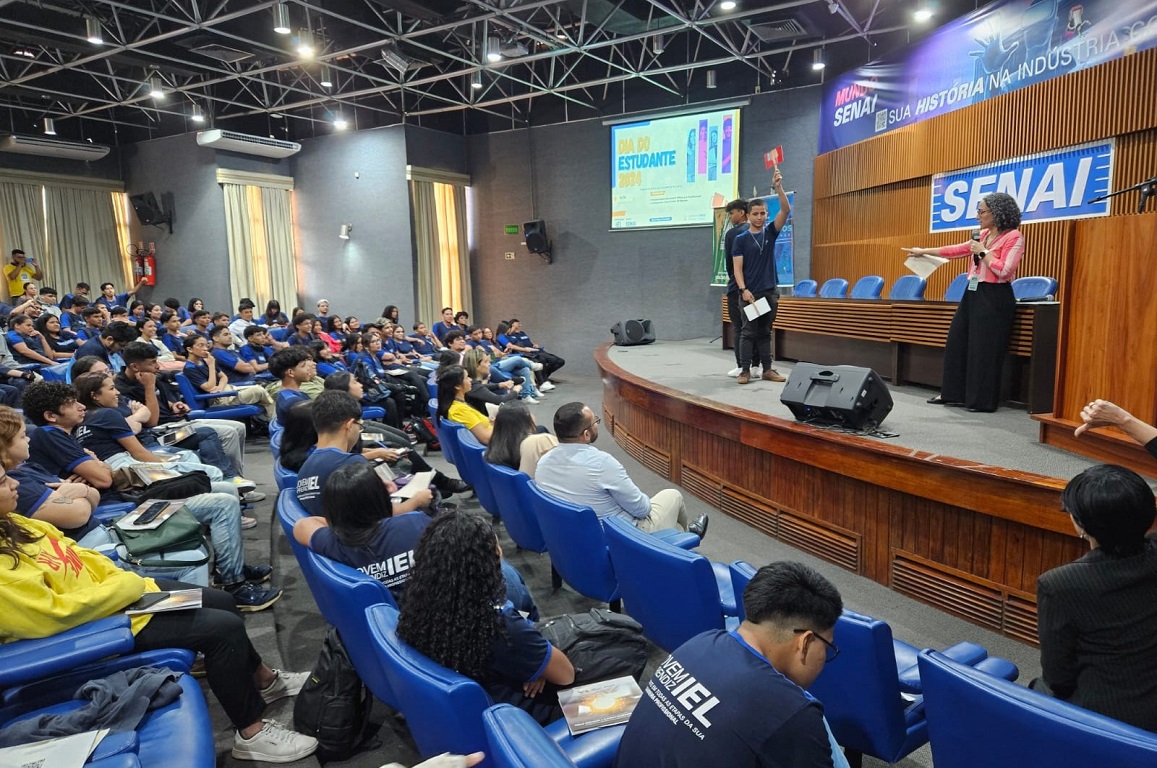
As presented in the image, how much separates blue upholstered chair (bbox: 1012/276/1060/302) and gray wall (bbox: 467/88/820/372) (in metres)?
3.80

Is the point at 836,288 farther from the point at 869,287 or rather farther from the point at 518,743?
the point at 518,743

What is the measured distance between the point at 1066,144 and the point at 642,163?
18.5 ft

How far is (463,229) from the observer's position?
12.5 metres

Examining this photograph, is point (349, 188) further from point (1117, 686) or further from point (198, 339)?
point (1117, 686)

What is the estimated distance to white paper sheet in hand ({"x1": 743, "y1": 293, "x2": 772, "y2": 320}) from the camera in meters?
4.87

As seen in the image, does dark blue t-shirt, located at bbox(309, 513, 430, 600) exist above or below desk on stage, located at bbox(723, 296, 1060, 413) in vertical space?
below

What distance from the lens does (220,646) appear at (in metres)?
2.07

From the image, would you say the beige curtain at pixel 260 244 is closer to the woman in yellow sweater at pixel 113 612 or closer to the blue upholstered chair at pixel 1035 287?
the woman in yellow sweater at pixel 113 612

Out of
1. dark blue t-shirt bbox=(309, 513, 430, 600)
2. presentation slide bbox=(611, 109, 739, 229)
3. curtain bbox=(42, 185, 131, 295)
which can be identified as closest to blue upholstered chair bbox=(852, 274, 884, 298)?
presentation slide bbox=(611, 109, 739, 229)

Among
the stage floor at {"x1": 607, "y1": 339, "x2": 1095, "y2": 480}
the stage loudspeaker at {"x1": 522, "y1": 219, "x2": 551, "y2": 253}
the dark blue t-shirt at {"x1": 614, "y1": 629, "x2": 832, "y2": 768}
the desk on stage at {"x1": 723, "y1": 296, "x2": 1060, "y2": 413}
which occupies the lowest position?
the stage floor at {"x1": 607, "y1": 339, "x2": 1095, "y2": 480}

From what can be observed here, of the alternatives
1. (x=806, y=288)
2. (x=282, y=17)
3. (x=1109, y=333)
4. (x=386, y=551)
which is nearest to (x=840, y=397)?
(x=1109, y=333)

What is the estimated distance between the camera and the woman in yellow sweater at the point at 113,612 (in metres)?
1.81

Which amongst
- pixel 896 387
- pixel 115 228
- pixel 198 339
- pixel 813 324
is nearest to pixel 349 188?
pixel 115 228

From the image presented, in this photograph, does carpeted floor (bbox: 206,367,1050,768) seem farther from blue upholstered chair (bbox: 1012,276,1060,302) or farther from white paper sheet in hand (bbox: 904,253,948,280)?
blue upholstered chair (bbox: 1012,276,1060,302)
